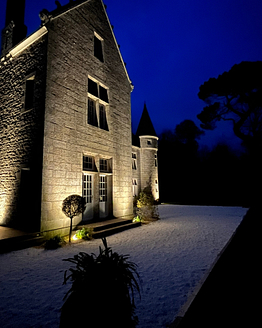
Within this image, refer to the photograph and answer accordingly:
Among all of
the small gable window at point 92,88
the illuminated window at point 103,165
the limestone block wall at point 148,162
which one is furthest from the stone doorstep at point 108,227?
the limestone block wall at point 148,162

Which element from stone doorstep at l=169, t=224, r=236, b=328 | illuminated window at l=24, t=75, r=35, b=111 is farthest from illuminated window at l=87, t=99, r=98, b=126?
stone doorstep at l=169, t=224, r=236, b=328

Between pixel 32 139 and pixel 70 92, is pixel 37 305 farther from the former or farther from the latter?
pixel 70 92

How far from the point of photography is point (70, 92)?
7.02 meters

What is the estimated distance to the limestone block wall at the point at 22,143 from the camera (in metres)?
5.99

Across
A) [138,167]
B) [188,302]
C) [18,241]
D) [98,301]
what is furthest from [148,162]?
[98,301]

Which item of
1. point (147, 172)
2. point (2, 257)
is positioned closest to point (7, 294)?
point (2, 257)

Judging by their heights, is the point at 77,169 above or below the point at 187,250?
above

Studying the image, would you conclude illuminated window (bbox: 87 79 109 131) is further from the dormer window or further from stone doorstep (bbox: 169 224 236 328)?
stone doorstep (bbox: 169 224 236 328)

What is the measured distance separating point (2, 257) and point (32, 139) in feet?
11.6

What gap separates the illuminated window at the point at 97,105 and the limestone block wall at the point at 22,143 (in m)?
2.14

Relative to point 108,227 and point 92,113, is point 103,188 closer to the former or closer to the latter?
point 108,227

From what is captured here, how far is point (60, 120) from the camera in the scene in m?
6.48

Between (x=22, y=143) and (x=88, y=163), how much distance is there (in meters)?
2.44

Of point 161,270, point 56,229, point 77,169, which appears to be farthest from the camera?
point 77,169
